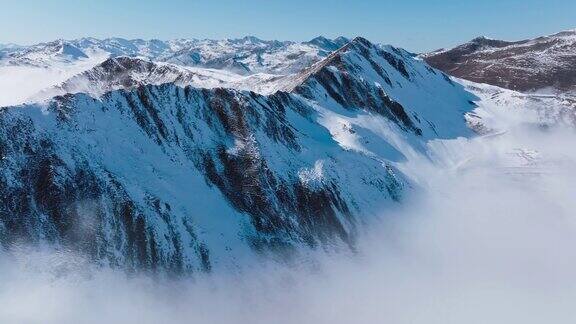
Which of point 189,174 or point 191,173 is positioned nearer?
point 189,174

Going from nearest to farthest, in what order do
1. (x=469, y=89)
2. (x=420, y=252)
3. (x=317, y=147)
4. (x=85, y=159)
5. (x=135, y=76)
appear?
1. (x=85, y=159)
2. (x=420, y=252)
3. (x=317, y=147)
4. (x=135, y=76)
5. (x=469, y=89)

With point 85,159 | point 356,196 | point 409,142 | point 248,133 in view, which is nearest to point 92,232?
point 85,159

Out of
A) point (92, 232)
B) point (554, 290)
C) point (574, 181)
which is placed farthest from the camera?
point (574, 181)

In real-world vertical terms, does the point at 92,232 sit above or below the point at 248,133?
below

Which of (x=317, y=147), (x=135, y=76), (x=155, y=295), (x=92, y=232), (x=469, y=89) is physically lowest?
(x=155, y=295)

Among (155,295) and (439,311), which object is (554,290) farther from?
(155,295)

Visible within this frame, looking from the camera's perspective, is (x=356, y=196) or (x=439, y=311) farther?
(x=356, y=196)
